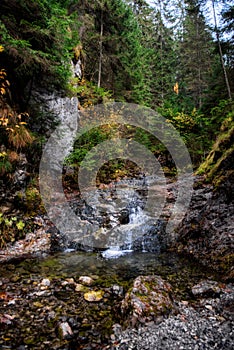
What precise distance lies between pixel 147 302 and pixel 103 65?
1536cm

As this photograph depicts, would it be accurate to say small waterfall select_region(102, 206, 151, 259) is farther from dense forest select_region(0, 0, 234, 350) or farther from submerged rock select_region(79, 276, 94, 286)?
submerged rock select_region(79, 276, 94, 286)

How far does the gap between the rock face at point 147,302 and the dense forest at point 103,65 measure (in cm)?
392

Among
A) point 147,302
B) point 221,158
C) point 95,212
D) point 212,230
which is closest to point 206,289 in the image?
point 147,302

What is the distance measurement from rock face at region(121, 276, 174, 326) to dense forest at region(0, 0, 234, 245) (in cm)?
392

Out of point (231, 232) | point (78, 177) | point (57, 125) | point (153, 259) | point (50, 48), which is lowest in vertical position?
point (153, 259)

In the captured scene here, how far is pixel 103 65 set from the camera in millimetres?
15297

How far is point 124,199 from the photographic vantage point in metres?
8.89

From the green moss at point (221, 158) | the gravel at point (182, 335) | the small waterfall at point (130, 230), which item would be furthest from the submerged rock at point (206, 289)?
the green moss at point (221, 158)

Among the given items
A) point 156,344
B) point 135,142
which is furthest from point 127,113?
point 156,344

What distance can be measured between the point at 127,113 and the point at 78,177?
27.3ft

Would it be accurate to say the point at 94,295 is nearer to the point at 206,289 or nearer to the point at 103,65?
the point at 206,289

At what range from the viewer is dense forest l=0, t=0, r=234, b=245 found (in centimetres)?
628

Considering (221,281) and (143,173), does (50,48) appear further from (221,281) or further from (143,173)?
(143,173)

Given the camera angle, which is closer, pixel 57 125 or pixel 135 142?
pixel 57 125
